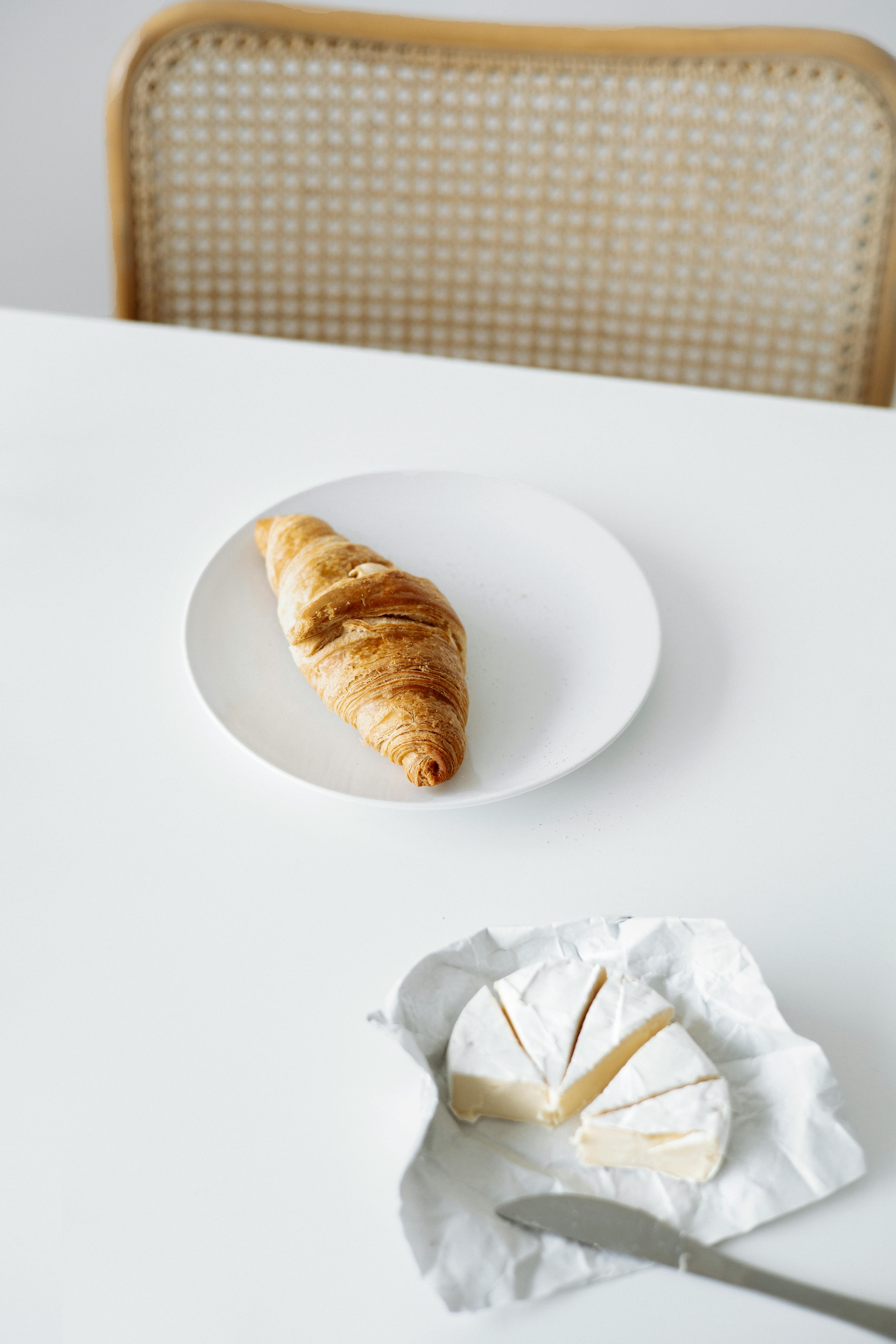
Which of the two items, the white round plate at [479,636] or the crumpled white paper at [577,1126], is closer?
the crumpled white paper at [577,1126]

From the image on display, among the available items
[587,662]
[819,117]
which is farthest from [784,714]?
[819,117]

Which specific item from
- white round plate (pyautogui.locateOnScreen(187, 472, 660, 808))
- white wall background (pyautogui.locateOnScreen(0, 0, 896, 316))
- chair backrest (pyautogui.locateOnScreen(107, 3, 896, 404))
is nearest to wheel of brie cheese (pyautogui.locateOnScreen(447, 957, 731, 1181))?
white round plate (pyautogui.locateOnScreen(187, 472, 660, 808))

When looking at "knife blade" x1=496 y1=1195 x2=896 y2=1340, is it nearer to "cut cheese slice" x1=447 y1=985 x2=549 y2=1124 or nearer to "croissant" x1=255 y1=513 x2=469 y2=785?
"cut cheese slice" x1=447 y1=985 x2=549 y2=1124

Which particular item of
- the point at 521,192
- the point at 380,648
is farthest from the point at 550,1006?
the point at 521,192

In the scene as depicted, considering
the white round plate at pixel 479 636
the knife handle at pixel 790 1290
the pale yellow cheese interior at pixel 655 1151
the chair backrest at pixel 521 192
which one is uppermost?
the chair backrest at pixel 521 192

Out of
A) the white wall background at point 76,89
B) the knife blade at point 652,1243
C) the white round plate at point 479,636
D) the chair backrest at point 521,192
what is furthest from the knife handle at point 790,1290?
the white wall background at point 76,89

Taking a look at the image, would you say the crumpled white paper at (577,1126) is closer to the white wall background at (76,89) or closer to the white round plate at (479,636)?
the white round plate at (479,636)

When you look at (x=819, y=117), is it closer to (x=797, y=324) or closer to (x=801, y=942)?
(x=797, y=324)
